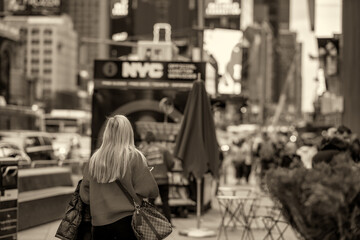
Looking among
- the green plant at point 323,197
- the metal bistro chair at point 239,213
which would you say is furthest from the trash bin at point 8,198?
the green plant at point 323,197

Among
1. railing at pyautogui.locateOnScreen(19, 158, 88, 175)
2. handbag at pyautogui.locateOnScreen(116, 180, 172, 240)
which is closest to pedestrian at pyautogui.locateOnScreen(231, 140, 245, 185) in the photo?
railing at pyautogui.locateOnScreen(19, 158, 88, 175)

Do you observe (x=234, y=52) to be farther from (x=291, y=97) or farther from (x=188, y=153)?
(x=291, y=97)

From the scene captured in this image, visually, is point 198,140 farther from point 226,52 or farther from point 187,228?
point 226,52

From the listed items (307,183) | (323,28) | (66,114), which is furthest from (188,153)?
(66,114)

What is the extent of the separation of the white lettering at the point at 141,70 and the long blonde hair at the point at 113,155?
1088 cm

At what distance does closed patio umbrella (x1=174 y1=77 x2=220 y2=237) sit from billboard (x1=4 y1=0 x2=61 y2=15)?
12376 mm

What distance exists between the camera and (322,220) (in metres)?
5.88

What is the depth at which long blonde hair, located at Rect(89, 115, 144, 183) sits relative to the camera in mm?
7227

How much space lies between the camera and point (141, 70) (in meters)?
18.2

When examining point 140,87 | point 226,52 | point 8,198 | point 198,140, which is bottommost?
point 8,198

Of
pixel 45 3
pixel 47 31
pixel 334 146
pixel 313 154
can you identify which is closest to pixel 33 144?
pixel 45 3

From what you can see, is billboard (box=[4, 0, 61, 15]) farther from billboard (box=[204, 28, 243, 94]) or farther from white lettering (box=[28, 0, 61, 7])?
billboard (box=[204, 28, 243, 94])

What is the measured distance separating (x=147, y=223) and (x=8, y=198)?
4.32m

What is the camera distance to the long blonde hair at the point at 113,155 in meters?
7.23
